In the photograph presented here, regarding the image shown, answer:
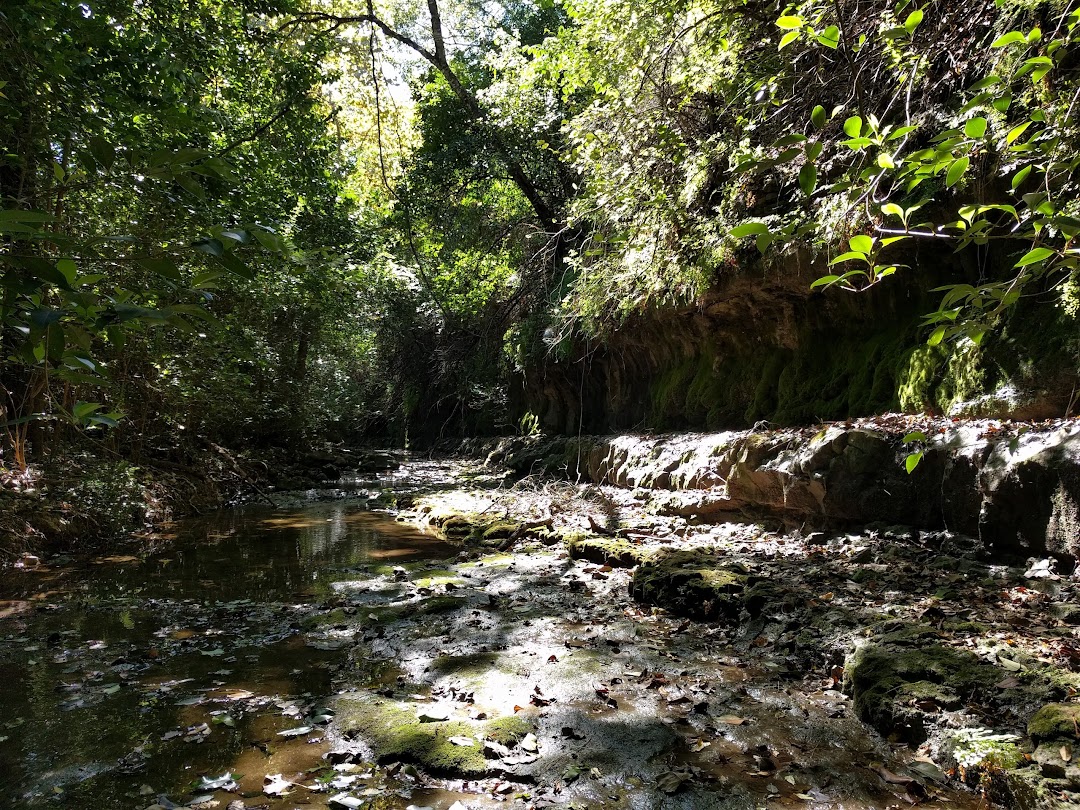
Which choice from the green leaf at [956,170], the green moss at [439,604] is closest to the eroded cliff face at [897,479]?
the green leaf at [956,170]

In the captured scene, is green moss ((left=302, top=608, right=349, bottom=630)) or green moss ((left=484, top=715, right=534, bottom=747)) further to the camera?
green moss ((left=302, top=608, right=349, bottom=630))

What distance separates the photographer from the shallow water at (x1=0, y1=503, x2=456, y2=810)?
288 centimetres

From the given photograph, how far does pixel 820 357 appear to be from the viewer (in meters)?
7.72

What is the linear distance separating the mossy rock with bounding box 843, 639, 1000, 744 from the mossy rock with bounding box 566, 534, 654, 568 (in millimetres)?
2743

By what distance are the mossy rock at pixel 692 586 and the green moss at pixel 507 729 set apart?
6.77 ft

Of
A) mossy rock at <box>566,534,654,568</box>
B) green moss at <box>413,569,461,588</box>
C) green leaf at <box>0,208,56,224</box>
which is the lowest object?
green moss at <box>413,569,461,588</box>

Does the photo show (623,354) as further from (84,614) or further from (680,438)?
(84,614)

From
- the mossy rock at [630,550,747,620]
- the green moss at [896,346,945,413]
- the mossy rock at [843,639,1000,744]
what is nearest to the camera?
the mossy rock at [843,639,1000,744]

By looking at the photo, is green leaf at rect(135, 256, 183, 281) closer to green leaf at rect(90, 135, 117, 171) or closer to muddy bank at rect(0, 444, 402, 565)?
green leaf at rect(90, 135, 117, 171)

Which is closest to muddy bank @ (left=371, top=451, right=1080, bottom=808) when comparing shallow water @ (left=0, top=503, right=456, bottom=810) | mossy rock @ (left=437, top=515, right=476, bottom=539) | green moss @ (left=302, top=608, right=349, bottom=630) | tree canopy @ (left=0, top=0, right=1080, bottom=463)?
shallow water @ (left=0, top=503, right=456, bottom=810)

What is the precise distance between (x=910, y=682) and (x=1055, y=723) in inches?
26.2

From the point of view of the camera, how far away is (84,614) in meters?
5.33

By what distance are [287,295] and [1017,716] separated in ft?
41.5

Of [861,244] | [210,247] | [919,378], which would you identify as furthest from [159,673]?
[919,378]
